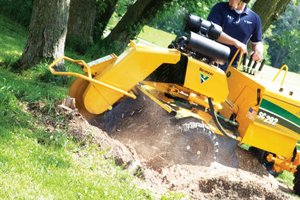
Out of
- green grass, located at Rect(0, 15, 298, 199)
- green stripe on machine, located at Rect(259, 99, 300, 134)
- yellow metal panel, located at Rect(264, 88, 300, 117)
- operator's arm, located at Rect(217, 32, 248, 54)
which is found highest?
operator's arm, located at Rect(217, 32, 248, 54)

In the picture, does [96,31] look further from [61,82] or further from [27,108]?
[27,108]

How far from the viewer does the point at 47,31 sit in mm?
7734

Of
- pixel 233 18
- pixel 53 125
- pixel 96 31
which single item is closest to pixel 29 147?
pixel 53 125

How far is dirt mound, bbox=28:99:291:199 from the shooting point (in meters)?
5.71

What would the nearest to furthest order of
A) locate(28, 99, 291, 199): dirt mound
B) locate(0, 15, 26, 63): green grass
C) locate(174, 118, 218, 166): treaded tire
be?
locate(28, 99, 291, 199): dirt mound
locate(174, 118, 218, 166): treaded tire
locate(0, 15, 26, 63): green grass

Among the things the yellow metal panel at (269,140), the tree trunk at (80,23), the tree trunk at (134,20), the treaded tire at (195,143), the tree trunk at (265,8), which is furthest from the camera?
the tree trunk at (134,20)

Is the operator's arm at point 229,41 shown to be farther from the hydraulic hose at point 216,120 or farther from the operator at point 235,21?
the hydraulic hose at point 216,120

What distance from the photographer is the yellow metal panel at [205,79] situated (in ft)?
20.8

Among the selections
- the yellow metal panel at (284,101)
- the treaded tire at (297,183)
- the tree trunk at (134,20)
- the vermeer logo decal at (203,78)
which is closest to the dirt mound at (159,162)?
the vermeer logo decal at (203,78)

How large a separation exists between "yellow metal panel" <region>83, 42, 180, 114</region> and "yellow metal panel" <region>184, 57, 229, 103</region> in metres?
0.29

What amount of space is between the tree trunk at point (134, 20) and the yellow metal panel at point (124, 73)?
688 centimetres

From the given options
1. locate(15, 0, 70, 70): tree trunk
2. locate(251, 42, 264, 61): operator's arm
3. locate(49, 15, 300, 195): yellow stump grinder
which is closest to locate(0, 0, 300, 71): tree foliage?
locate(251, 42, 264, 61): operator's arm

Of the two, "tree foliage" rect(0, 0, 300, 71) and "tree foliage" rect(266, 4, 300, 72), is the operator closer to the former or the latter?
"tree foliage" rect(0, 0, 300, 71)

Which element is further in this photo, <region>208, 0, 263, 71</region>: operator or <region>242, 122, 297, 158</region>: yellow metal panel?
A: <region>208, 0, 263, 71</region>: operator
